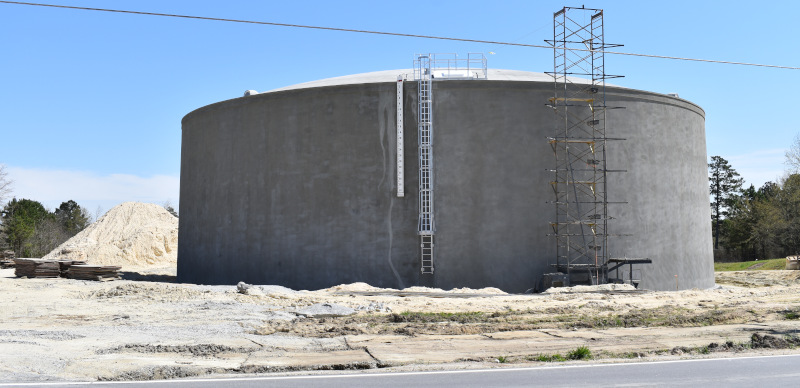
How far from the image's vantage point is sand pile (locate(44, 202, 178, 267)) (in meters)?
53.0

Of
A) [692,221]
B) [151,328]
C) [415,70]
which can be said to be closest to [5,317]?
[151,328]

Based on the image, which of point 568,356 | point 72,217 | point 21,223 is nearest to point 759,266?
point 568,356

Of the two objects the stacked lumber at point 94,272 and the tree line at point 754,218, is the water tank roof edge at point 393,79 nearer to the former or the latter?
the stacked lumber at point 94,272

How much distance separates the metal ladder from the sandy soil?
200 centimetres

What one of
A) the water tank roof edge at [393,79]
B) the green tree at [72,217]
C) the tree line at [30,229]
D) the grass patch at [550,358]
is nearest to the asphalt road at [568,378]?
the grass patch at [550,358]

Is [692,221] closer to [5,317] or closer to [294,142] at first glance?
[294,142]

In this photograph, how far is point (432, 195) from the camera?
25141mm

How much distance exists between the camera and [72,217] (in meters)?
101

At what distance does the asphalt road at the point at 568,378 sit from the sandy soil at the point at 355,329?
0.68m

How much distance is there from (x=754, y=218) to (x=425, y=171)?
56.2 metres

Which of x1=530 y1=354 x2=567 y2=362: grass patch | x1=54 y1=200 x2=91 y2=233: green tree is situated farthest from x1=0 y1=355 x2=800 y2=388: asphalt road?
x1=54 y1=200 x2=91 y2=233: green tree

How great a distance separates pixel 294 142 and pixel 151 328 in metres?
12.9

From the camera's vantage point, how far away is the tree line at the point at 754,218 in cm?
6150

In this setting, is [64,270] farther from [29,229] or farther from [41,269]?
[29,229]
